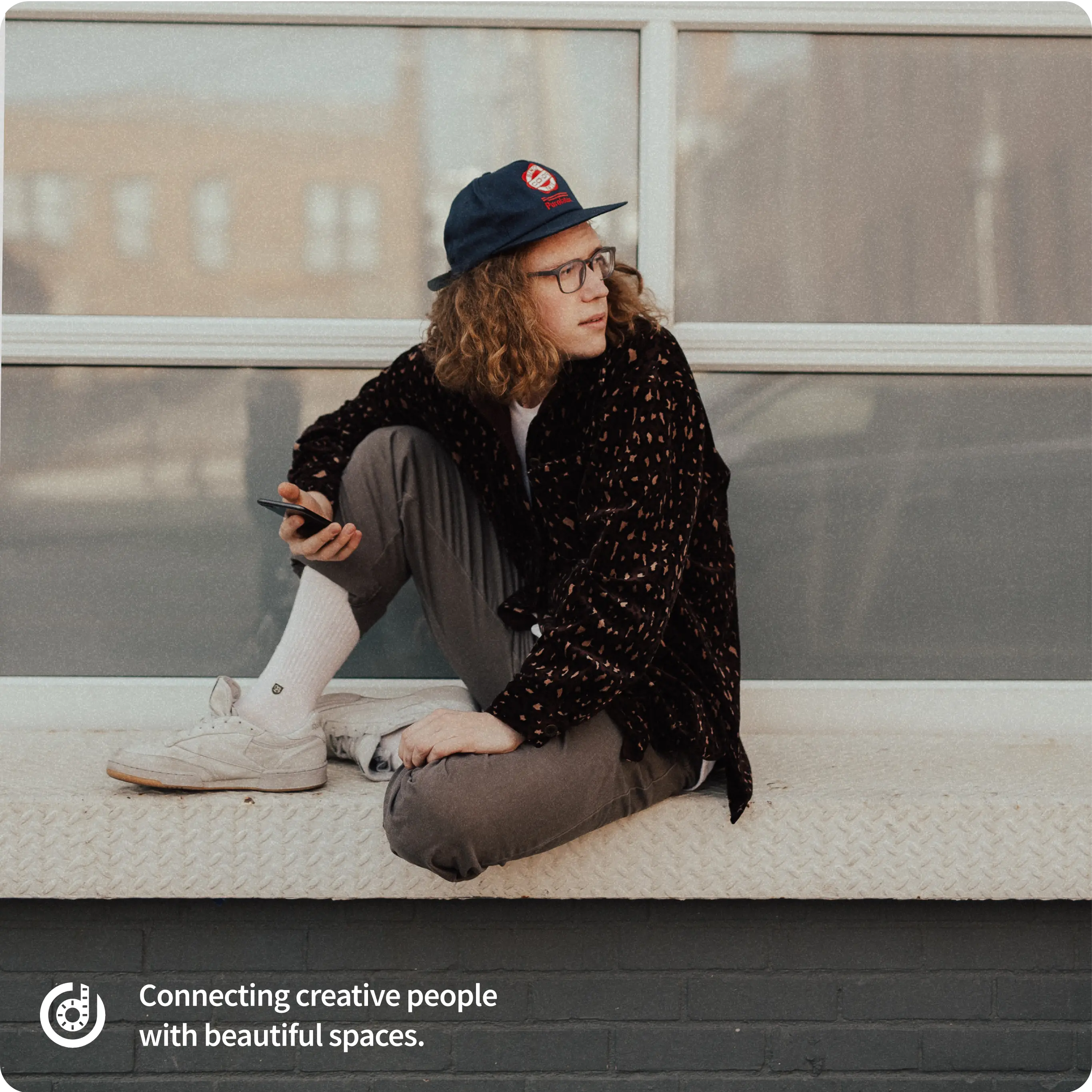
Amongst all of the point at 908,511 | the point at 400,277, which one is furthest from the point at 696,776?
the point at 400,277

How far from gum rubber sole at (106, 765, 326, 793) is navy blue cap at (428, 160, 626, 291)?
2.88 ft

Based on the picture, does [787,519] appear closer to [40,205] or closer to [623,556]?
[623,556]

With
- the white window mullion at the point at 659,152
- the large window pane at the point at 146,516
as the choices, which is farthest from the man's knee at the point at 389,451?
the white window mullion at the point at 659,152

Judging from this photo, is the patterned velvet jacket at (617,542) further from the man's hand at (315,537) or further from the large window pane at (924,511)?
the large window pane at (924,511)

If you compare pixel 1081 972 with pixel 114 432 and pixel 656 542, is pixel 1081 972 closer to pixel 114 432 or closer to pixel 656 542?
pixel 656 542

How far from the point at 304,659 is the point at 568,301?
0.73 metres

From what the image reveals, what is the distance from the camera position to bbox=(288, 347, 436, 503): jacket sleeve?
189 cm

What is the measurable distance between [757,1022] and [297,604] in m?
1.03

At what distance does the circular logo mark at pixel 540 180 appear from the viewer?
1.71 m

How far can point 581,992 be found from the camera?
1.78 m

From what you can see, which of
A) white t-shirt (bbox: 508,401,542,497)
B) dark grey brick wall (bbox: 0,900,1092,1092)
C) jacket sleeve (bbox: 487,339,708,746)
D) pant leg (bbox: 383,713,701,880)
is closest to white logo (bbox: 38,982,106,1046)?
dark grey brick wall (bbox: 0,900,1092,1092)

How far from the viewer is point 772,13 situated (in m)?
2.21

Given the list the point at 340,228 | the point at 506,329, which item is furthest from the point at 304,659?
the point at 340,228

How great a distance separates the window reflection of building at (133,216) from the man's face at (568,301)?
955mm
